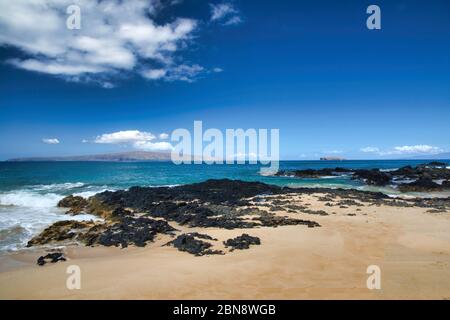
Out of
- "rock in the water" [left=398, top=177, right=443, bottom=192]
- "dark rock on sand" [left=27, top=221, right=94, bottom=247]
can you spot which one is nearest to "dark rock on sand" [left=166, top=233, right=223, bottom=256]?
"dark rock on sand" [left=27, top=221, right=94, bottom=247]

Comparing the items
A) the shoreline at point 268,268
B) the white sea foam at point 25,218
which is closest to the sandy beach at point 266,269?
the shoreline at point 268,268

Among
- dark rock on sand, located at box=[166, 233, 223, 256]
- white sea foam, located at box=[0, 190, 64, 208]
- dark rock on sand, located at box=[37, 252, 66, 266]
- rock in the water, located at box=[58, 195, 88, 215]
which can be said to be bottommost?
white sea foam, located at box=[0, 190, 64, 208]

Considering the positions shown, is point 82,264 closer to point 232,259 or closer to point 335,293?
point 232,259

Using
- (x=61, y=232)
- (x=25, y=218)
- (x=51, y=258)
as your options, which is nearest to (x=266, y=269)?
(x=51, y=258)

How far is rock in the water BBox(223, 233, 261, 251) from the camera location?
361 inches

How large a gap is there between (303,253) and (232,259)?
2.01 m

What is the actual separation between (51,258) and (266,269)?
6.15 metres

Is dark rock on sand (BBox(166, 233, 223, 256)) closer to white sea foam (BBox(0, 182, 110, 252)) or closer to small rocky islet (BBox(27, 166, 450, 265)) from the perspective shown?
small rocky islet (BBox(27, 166, 450, 265))

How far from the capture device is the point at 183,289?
6066mm

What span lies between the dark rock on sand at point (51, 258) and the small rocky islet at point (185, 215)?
0.17 ft

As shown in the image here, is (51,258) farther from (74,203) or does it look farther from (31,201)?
(31,201)

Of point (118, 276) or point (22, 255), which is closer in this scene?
point (118, 276)

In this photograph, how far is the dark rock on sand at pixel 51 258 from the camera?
8.24m
